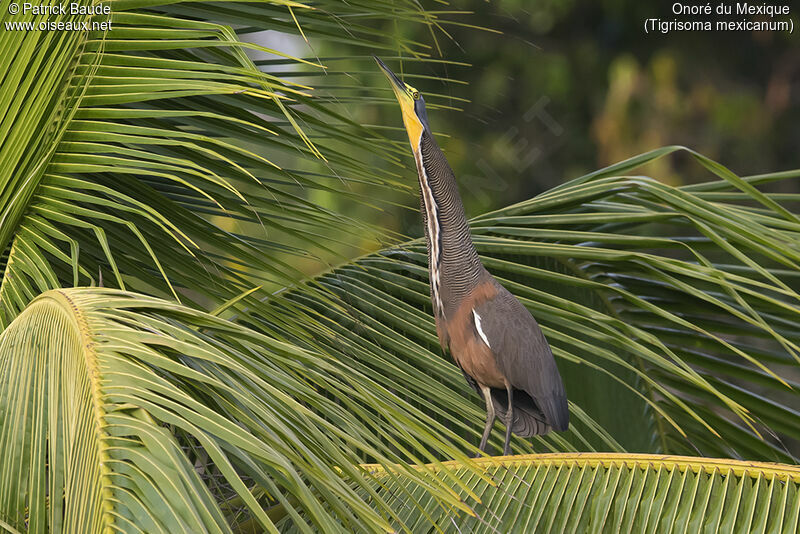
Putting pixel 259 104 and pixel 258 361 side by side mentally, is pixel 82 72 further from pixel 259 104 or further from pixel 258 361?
pixel 258 361

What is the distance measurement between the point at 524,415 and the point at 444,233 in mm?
372

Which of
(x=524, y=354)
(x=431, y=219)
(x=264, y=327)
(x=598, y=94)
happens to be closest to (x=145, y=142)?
(x=264, y=327)

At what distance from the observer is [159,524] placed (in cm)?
44

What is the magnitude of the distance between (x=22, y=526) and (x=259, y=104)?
0.78m

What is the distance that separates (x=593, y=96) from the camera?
5594mm

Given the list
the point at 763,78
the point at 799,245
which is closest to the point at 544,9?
the point at 763,78

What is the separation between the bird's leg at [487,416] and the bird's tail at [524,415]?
0.04 metres

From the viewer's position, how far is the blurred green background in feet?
16.6

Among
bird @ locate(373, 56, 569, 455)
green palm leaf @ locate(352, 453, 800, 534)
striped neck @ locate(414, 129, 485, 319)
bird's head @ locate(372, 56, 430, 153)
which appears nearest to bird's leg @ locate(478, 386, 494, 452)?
bird @ locate(373, 56, 569, 455)

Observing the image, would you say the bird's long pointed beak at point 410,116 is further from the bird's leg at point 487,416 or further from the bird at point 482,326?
the bird's leg at point 487,416

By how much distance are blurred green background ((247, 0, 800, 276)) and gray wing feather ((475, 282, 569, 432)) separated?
363cm

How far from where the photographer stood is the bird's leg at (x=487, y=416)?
→ 3.89ft

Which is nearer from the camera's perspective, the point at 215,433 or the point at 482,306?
the point at 215,433

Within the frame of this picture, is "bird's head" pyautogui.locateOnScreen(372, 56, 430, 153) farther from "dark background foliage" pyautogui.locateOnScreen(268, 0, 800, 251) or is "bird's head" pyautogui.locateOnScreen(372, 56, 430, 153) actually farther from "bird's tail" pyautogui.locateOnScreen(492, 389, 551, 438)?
"dark background foliage" pyautogui.locateOnScreen(268, 0, 800, 251)
